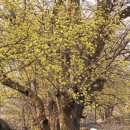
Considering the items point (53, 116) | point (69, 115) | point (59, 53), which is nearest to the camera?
point (59, 53)

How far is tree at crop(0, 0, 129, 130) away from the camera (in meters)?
9.37

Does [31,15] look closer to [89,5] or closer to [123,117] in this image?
[89,5]

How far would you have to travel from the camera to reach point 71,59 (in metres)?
11.0

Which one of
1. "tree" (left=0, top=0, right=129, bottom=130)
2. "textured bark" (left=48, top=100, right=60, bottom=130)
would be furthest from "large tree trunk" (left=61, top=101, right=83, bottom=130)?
"textured bark" (left=48, top=100, right=60, bottom=130)

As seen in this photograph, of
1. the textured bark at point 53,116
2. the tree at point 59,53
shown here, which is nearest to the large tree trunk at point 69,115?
the tree at point 59,53

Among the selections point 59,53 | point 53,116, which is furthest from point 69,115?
point 59,53

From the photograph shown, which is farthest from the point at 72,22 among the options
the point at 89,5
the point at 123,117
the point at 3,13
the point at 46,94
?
the point at 123,117

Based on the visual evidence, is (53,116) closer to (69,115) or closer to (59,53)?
(69,115)

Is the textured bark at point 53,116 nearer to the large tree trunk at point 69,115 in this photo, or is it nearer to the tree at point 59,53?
the tree at point 59,53

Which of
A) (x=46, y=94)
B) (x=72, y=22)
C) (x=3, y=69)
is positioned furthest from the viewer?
(x=46, y=94)

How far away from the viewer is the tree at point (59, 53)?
30.8 ft

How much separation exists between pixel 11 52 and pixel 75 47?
3.14m

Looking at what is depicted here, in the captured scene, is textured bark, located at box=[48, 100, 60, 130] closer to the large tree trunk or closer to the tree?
the tree

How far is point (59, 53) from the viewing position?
10469 mm
